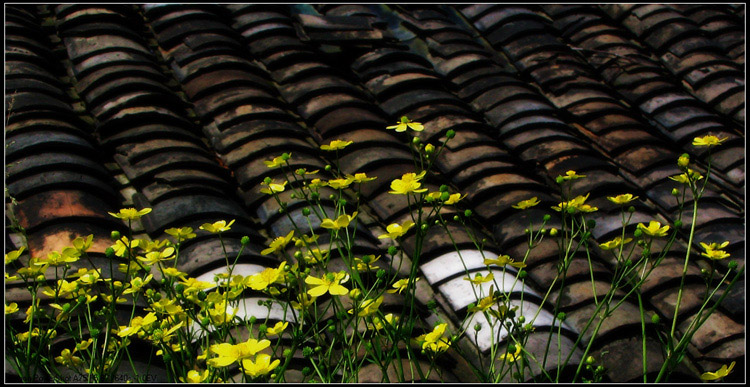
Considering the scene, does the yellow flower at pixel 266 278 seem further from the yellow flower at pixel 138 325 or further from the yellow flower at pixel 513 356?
the yellow flower at pixel 513 356

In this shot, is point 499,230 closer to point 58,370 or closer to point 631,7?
point 58,370

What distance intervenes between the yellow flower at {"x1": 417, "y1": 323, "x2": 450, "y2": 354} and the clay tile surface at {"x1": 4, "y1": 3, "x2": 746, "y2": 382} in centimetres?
26

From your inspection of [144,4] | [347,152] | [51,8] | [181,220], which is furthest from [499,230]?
[51,8]

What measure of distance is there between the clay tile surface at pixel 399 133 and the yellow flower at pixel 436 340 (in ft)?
0.84

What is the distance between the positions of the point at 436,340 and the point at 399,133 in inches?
57.9

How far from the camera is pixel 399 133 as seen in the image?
8.69ft

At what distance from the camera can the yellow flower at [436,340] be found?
1.28 meters

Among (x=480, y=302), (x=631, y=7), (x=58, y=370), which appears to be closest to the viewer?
(x=480, y=302)

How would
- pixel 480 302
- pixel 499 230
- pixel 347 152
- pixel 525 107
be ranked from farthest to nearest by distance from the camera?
pixel 525 107 < pixel 347 152 < pixel 499 230 < pixel 480 302

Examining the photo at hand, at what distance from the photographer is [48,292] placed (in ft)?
4.81

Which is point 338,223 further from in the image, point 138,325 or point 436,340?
point 138,325

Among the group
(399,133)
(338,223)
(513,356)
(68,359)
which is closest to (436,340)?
(513,356)

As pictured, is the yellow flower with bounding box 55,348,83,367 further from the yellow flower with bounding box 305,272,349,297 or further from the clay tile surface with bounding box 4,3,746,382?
the yellow flower with bounding box 305,272,349,297

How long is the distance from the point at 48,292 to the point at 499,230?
54.7 inches
